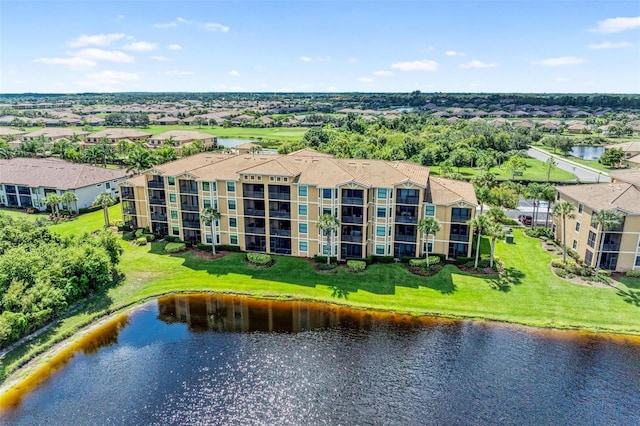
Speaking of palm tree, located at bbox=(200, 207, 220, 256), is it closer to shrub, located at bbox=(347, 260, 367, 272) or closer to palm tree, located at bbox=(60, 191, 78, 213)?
shrub, located at bbox=(347, 260, 367, 272)

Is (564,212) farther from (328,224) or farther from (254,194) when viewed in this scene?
(254,194)

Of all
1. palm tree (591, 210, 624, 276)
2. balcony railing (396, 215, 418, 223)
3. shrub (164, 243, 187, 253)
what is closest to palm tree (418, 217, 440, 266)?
balcony railing (396, 215, 418, 223)

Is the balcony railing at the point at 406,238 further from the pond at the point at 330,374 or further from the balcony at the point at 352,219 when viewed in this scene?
the pond at the point at 330,374

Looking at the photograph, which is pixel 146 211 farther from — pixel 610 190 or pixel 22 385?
pixel 610 190

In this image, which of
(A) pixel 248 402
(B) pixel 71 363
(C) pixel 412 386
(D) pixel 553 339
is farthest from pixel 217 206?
(D) pixel 553 339

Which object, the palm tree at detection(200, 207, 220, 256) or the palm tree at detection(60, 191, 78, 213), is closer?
the palm tree at detection(200, 207, 220, 256)

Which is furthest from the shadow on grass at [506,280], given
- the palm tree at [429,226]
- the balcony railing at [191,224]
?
the balcony railing at [191,224]
